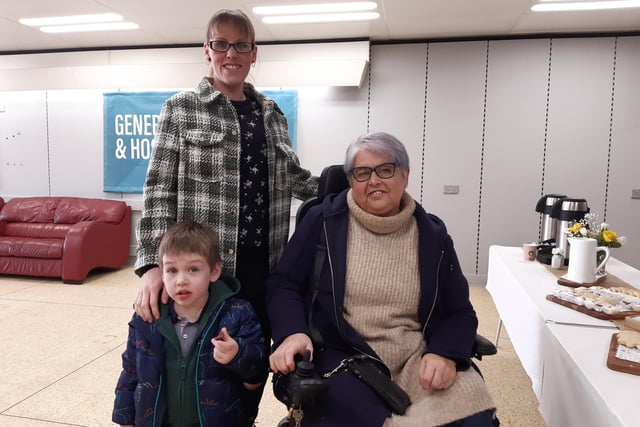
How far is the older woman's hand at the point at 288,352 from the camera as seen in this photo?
1.36 metres

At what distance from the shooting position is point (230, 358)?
1.37 m

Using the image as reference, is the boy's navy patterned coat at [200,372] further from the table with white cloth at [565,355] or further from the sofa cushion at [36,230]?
the sofa cushion at [36,230]

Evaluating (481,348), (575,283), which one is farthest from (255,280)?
(575,283)

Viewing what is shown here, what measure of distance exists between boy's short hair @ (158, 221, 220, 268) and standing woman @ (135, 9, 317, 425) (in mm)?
101

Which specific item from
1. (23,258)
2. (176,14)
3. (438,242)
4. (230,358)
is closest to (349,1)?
(176,14)

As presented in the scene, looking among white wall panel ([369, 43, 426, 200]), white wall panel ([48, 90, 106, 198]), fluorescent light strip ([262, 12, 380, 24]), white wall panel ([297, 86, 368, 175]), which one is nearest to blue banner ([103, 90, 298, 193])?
white wall panel ([48, 90, 106, 198])

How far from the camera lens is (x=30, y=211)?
5.89 meters

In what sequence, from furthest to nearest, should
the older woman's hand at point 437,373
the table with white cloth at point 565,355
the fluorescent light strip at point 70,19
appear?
the fluorescent light strip at point 70,19
the older woman's hand at point 437,373
the table with white cloth at point 565,355

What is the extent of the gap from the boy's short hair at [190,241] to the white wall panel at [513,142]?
4.51 meters

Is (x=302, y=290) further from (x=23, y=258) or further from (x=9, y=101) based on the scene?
(x=9, y=101)

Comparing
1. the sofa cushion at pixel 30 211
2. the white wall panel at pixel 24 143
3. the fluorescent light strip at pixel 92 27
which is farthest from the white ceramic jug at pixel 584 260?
the white wall panel at pixel 24 143

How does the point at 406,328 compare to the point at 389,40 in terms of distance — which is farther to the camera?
the point at 389,40

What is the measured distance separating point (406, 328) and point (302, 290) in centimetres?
39

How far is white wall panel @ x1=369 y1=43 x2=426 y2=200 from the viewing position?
5.38m
